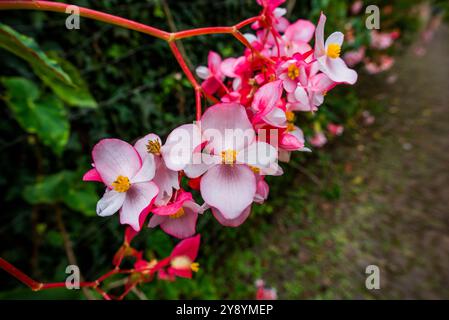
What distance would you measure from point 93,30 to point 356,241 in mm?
1499

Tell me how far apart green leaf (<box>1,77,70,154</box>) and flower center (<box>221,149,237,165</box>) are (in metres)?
0.56

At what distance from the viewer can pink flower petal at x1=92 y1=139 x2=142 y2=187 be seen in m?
0.35

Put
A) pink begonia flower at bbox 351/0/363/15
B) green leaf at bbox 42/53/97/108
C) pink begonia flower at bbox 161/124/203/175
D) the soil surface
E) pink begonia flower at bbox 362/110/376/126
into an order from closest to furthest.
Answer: pink begonia flower at bbox 161/124/203/175
green leaf at bbox 42/53/97/108
the soil surface
pink begonia flower at bbox 351/0/363/15
pink begonia flower at bbox 362/110/376/126

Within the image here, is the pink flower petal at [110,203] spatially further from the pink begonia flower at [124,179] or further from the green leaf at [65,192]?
the green leaf at [65,192]

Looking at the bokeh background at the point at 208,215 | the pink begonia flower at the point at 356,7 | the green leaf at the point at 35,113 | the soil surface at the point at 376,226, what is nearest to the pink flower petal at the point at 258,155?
the bokeh background at the point at 208,215

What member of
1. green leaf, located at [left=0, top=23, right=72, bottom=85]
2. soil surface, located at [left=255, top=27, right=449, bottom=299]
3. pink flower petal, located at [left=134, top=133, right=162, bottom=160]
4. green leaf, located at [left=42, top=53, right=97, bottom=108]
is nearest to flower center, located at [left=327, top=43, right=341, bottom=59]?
pink flower petal, located at [left=134, top=133, right=162, bottom=160]

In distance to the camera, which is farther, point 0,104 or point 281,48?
point 0,104

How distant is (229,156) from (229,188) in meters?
0.03

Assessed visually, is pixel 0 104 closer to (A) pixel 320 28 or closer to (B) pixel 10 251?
(B) pixel 10 251

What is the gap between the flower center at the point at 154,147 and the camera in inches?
13.8

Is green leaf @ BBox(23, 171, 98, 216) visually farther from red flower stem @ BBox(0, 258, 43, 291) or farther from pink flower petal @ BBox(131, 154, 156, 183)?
pink flower petal @ BBox(131, 154, 156, 183)

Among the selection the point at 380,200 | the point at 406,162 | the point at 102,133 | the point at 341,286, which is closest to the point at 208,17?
the point at 102,133
